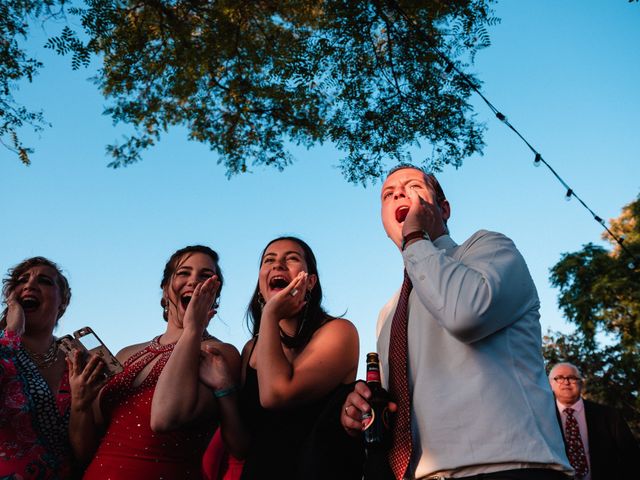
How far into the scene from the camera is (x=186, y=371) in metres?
2.72

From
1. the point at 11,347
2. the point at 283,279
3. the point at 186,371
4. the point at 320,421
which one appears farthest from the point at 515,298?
the point at 11,347

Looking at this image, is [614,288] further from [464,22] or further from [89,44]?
[89,44]

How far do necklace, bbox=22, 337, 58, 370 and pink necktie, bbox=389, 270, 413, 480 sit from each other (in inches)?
103

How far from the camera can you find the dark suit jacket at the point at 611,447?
17.3ft

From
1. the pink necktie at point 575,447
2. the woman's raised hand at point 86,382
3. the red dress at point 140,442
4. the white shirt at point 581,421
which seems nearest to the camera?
the red dress at point 140,442

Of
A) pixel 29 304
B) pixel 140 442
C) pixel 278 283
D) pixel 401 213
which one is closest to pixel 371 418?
pixel 401 213

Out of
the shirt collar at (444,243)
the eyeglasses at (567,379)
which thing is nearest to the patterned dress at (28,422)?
the shirt collar at (444,243)

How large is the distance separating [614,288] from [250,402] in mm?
21306

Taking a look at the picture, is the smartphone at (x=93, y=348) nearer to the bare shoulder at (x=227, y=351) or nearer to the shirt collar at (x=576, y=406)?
the bare shoulder at (x=227, y=351)

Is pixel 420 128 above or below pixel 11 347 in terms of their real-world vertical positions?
above

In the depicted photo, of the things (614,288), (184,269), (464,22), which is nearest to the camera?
(184,269)

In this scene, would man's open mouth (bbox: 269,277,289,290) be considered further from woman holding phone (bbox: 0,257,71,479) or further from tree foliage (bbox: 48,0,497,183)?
tree foliage (bbox: 48,0,497,183)

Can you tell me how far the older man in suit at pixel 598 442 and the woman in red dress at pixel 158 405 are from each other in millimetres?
4004

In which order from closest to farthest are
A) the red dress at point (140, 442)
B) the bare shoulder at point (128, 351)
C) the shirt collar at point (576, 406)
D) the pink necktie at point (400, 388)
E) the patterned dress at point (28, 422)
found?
the pink necktie at point (400, 388), the red dress at point (140, 442), the patterned dress at point (28, 422), the bare shoulder at point (128, 351), the shirt collar at point (576, 406)
